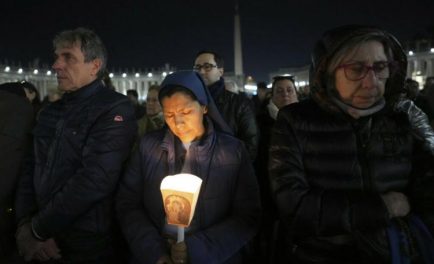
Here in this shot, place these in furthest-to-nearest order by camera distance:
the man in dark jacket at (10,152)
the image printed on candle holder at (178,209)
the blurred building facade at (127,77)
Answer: the blurred building facade at (127,77) → the man in dark jacket at (10,152) → the image printed on candle holder at (178,209)

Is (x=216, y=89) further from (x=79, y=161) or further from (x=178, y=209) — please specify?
(x=178, y=209)

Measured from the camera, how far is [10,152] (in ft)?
10.7

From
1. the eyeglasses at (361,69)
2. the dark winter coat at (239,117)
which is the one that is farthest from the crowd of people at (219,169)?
the dark winter coat at (239,117)

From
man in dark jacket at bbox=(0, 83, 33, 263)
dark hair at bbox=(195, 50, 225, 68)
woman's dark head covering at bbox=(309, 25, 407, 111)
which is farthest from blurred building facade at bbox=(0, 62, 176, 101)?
woman's dark head covering at bbox=(309, 25, 407, 111)

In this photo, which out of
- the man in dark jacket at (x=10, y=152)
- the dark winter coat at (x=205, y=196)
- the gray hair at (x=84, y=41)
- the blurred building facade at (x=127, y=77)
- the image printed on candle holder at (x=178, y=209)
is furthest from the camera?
the blurred building facade at (x=127, y=77)

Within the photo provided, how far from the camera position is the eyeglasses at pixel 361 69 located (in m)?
2.21

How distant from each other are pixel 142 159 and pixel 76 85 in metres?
0.87

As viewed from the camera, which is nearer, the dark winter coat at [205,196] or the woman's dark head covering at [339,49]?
the woman's dark head covering at [339,49]

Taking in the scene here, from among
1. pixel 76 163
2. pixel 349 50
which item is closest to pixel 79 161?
pixel 76 163

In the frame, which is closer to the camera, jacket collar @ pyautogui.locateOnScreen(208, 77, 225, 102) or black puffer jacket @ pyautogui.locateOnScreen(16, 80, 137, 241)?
black puffer jacket @ pyautogui.locateOnScreen(16, 80, 137, 241)

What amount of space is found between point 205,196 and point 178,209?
0.65 metres

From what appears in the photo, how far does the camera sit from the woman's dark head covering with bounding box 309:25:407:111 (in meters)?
2.21

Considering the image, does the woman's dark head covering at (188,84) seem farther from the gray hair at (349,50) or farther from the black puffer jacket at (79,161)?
the gray hair at (349,50)

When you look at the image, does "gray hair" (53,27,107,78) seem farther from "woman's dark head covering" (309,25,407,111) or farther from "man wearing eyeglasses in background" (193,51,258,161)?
"woman's dark head covering" (309,25,407,111)
